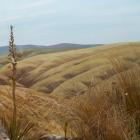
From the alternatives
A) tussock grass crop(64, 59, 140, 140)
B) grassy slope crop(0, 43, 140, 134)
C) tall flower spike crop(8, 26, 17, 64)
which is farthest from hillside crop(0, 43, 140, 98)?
tall flower spike crop(8, 26, 17, 64)

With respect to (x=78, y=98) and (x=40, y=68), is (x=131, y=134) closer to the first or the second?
(x=78, y=98)

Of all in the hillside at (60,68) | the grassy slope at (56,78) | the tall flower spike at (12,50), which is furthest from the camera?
the hillside at (60,68)

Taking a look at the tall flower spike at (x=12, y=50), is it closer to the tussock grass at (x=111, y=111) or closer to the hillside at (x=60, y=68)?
the tussock grass at (x=111, y=111)

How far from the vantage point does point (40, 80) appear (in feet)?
324

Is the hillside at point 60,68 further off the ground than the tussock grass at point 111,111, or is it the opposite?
the tussock grass at point 111,111

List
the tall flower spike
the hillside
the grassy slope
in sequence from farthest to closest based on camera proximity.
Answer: the hillside < the grassy slope < the tall flower spike

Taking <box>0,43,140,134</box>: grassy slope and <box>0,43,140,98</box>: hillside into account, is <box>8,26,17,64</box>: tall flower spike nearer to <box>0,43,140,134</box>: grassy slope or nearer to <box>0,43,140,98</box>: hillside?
<box>0,43,140,134</box>: grassy slope

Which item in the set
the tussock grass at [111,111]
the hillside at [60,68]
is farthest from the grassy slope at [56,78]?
the tussock grass at [111,111]

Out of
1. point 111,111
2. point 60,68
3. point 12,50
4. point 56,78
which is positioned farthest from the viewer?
point 60,68

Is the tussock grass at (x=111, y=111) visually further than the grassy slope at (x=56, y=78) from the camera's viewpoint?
No

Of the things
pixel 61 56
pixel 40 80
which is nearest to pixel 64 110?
pixel 40 80

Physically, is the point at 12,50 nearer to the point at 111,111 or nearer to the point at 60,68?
the point at 111,111

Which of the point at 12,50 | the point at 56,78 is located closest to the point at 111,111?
the point at 12,50

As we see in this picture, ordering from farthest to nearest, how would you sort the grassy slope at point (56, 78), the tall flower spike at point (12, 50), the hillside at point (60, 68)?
the hillside at point (60, 68) → the grassy slope at point (56, 78) → the tall flower spike at point (12, 50)
